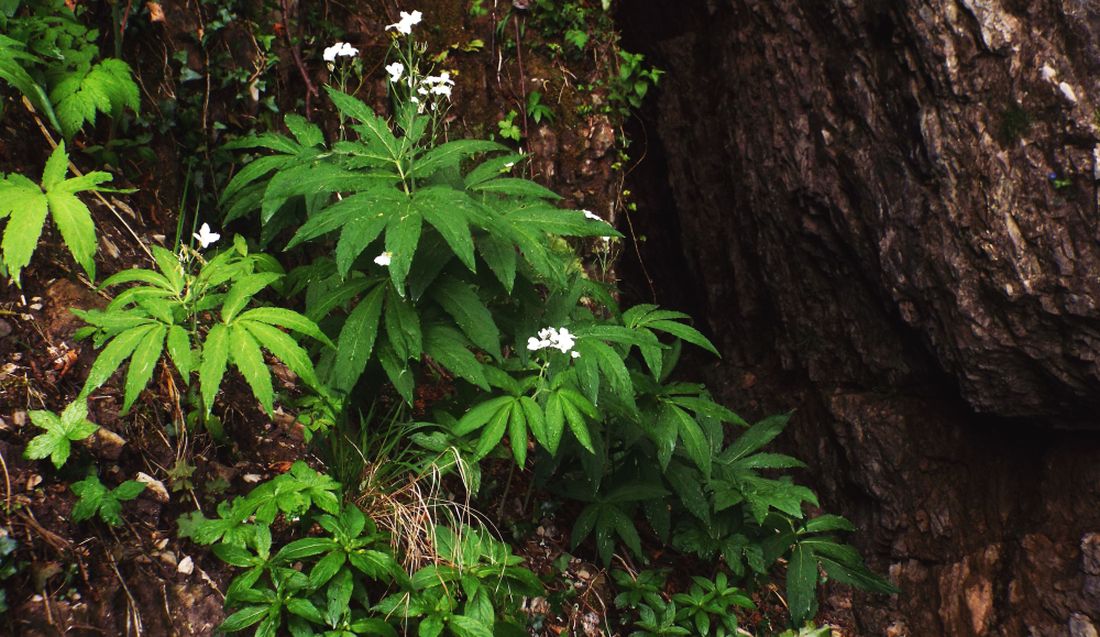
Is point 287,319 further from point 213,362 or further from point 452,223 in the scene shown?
point 452,223

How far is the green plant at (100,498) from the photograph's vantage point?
2311 millimetres

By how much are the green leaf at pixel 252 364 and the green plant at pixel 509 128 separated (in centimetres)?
258

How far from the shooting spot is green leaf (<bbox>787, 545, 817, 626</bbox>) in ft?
10.0

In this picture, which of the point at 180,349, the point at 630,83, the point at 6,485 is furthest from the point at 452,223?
the point at 630,83

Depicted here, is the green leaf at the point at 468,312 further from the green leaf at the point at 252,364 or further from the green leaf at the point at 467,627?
the green leaf at the point at 467,627

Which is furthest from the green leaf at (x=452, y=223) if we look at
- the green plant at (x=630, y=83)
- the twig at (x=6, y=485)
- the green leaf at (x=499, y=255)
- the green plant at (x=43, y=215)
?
the green plant at (x=630, y=83)

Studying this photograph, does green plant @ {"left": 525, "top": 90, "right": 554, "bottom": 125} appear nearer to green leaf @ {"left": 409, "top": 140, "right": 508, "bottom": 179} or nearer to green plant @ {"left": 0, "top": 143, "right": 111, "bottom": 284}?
green leaf @ {"left": 409, "top": 140, "right": 508, "bottom": 179}

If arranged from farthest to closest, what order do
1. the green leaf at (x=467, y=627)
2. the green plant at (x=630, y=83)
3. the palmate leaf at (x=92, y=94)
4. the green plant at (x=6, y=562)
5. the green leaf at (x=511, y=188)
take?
1. the green plant at (x=630, y=83)
2. the palmate leaf at (x=92, y=94)
3. the green leaf at (x=511, y=188)
4. the green leaf at (x=467, y=627)
5. the green plant at (x=6, y=562)

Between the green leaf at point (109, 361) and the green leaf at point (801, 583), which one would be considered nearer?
the green leaf at point (109, 361)

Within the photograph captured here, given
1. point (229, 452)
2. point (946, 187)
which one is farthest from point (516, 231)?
point (946, 187)

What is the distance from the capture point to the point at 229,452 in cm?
285

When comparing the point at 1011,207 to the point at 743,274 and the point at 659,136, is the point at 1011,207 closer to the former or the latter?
the point at 743,274

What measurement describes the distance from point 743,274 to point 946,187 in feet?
4.06

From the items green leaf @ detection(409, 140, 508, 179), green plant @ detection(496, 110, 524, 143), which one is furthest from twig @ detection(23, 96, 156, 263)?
green plant @ detection(496, 110, 524, 143)
